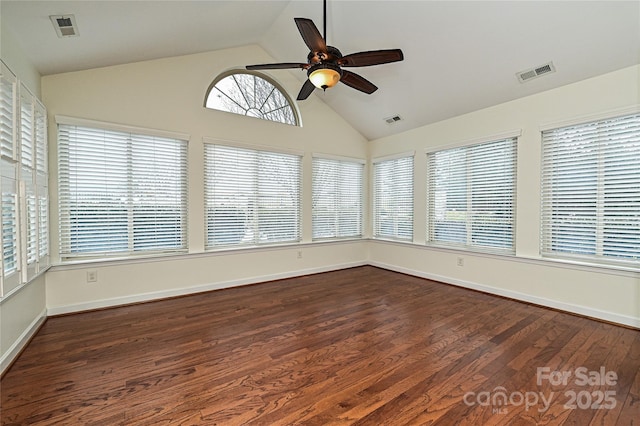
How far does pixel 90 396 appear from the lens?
1.94m

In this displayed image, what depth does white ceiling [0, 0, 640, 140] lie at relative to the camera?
8.92 feet

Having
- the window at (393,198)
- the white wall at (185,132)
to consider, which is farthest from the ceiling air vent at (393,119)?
the white wall at (185,132)

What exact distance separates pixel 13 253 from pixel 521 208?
5.54 meters

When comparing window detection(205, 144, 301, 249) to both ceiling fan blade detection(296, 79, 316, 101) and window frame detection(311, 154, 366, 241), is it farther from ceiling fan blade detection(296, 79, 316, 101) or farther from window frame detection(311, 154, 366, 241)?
ceiling fan blade detection(296, 79, 316, 101)

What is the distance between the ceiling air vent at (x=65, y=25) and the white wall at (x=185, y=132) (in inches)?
36.1

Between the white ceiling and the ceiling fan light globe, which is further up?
the white ceiling

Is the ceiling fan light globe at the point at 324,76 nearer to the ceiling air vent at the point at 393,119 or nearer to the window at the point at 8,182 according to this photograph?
the window at the point at 8,182

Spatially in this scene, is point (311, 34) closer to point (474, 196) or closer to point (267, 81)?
point (267, 81)

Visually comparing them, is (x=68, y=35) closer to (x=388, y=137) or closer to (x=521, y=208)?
(x=388, y=137)

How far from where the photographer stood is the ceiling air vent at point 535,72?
338 cm

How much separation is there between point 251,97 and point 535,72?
159 inches

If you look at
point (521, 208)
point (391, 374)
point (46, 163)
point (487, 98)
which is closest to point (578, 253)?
point (521, 208)

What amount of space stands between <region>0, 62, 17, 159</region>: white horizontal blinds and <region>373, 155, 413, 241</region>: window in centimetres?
525

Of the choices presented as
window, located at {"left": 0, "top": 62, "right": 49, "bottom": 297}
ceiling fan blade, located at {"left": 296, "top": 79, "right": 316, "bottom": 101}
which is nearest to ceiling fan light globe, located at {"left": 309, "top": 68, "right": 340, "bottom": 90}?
ceiling fan blade, located at {"left": 296, "top": 79, "right": 316, "bottom": 101}
